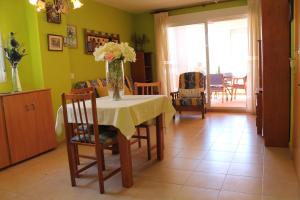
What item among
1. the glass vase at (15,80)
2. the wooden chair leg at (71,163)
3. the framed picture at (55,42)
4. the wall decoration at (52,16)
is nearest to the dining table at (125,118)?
the wooden chair leg at (71,163)

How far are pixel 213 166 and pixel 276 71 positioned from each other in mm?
1415

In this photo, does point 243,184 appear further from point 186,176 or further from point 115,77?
point 115,77

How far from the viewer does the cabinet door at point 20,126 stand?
312 centimetres

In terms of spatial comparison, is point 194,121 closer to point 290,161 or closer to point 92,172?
point 290,161

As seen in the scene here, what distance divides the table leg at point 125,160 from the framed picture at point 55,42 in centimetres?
216

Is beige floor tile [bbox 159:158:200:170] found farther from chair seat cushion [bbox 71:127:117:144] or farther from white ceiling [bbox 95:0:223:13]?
white ceiling [bbox 95:0:223:13]

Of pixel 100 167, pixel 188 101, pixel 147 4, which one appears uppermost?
pixel 147 4

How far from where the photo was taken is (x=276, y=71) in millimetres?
3170

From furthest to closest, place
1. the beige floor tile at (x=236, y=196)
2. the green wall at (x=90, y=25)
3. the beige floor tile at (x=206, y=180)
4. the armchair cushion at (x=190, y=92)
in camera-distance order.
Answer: the armchair cushion at (x=190, y=92)
the green wall at (x=90, y=25)
the beige floor tile at (x=206, y=180)
the beige floor tile at (x=236, y=196)

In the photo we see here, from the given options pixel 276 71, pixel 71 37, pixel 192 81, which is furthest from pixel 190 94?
pixel 71 37

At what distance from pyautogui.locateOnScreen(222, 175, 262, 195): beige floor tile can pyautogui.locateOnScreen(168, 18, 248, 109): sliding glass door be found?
3.60 metres

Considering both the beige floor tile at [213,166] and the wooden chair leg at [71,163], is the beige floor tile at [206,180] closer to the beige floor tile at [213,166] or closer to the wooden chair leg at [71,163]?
the beige floor tile at [213,166]

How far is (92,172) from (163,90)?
368 centimetres

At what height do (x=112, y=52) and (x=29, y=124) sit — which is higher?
(x=112, y=52)
